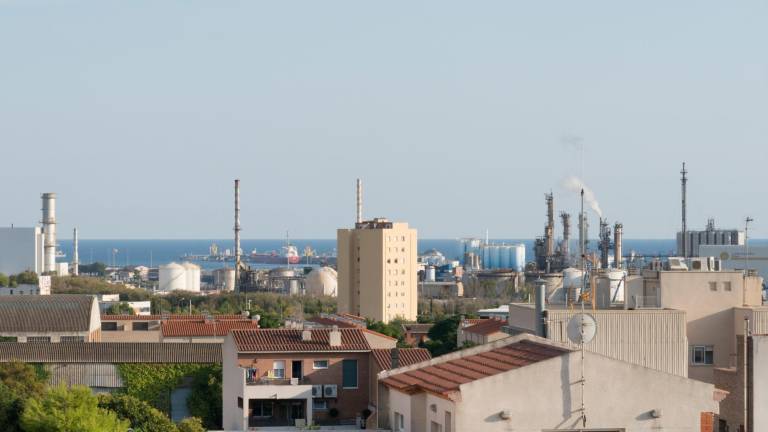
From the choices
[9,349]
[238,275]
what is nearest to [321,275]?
[238,275]

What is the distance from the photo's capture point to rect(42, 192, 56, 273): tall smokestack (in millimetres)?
130125

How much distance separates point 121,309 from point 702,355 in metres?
59.3

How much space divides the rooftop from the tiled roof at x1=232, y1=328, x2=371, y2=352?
1036 centimetres

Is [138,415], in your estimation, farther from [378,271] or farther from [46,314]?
[378,271]

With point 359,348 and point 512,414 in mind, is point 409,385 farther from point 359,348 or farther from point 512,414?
point 359,348

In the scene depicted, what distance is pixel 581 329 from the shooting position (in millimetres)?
23719

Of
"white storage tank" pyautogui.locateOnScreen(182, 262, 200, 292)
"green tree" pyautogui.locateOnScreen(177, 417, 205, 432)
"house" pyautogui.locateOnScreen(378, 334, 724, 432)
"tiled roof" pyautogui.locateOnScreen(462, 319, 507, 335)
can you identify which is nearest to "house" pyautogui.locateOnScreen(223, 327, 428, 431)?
"green tree" pyautogui.locateOnScreen(177, 417, 205, 432)

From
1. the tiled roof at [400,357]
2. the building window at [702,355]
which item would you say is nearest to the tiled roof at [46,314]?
the tiled roof at [400,357]

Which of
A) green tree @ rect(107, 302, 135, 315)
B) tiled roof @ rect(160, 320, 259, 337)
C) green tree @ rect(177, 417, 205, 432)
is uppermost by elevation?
tiled roof @ rect(160, 320, 259, 337)

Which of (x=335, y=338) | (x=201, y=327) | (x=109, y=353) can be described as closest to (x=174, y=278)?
(x=201, y=327)

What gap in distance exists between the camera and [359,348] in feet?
124

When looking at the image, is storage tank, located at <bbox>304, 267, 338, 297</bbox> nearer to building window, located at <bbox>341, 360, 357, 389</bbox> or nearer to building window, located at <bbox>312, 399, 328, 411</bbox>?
building window, located at <bbox>341, 360, 357, 389</bbox>

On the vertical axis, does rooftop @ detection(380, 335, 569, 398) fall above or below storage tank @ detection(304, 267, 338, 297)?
above

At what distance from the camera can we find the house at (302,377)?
36125 millimetres
